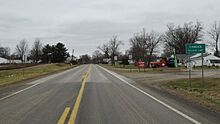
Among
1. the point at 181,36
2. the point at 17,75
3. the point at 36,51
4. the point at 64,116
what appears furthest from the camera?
the point at 36,51

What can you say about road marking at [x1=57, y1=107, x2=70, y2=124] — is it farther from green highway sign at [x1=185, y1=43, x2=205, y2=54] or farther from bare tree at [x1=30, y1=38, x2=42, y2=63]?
bare tree at [x1=30, y1=38, x2=42, y2=63]

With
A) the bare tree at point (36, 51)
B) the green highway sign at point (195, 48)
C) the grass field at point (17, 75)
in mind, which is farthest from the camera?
the bare tree at point (36, 51)

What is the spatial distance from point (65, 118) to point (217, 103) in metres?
6.57

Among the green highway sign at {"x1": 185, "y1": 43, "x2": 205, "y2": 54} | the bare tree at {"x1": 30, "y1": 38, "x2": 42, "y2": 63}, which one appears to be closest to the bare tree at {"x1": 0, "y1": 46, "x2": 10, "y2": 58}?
the bare tree at {"x1": 30, "y1": 38, "x2": 42, "y2": 63}

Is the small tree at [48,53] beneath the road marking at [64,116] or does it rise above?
above

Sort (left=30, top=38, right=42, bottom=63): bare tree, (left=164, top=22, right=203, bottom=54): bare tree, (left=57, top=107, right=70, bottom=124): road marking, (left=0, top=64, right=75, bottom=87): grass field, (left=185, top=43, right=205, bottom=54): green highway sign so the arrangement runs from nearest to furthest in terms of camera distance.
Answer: (left=57, top=107, right=70, bottom=124): road marking, (left=185, top=43, right=205, bottom=54): green highway sign, (left=0, top=64, right=75, bottom=87): grass field, (left=164, top=22, right=203, bottom=54): bare tree, (left=30, top=38, right=42, bottom=63): bare tree

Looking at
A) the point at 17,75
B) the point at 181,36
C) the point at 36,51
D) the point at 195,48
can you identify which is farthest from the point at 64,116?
the point at 36,51

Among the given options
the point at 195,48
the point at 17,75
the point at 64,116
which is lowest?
the point at 17,75

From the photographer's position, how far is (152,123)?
809 centimetres

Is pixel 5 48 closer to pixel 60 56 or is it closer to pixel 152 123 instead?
pixel 60 56

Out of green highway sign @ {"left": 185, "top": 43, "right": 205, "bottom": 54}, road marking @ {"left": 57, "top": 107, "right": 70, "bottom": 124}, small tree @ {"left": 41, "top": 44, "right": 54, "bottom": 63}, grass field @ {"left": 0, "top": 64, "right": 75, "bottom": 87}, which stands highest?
small tree @ {"left": 41, "top": 44, "right": 54, "bottom": 63}

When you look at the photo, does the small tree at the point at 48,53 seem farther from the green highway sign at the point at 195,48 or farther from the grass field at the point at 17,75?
the green highway sign at the point at 195,48

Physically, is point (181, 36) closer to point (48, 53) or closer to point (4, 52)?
point (48, 53)

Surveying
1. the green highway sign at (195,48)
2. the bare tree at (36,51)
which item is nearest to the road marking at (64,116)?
the green highway sign at (195,48)
